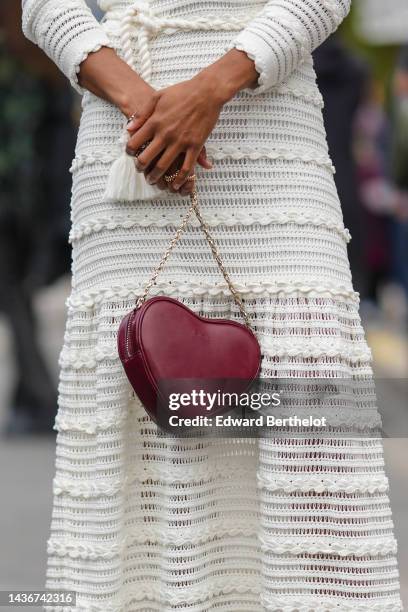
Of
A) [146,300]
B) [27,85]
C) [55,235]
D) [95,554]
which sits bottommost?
[95,554]

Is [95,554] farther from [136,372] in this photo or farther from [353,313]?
[353,313]

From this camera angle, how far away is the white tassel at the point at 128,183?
7.67ft

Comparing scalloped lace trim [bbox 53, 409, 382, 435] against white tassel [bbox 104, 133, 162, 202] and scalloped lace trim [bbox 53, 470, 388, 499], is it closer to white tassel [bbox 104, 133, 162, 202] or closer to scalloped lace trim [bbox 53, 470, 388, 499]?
scalloped lace trim [bbox 53, 470, 388, 499]

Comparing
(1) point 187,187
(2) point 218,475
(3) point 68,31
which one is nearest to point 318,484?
(2) point 218,475

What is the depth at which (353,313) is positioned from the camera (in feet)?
7.88

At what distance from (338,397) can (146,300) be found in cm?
41

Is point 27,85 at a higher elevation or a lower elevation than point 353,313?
higher

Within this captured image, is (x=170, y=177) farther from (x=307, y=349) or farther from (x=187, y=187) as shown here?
(x=307, y=349)

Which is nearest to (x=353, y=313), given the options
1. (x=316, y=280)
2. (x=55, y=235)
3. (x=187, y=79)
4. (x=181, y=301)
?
(x=316, y=280)

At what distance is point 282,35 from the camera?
2303 mm

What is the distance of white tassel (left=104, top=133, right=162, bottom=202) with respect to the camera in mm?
2338

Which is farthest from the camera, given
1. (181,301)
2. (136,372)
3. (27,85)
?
(27,85)

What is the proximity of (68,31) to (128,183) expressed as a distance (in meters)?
0.33

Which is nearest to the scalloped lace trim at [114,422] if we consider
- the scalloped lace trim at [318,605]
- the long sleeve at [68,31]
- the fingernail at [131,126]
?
the scalloped lace trim at [318,605]
